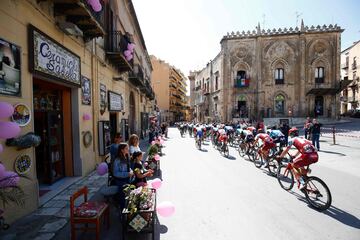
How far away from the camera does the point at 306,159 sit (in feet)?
17.7

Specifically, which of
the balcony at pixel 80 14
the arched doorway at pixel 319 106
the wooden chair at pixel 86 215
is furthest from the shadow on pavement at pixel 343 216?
the arched doorway at pixel 319 106

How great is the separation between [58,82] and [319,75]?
36500 millimetres

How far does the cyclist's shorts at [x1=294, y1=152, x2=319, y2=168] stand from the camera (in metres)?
5.34

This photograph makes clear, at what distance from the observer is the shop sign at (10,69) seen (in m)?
4.28

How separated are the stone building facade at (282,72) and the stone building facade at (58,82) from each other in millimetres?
26153

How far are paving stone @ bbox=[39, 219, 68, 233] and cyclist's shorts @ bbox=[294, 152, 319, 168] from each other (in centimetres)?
527

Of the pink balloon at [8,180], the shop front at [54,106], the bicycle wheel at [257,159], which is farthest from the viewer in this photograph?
the bicycle wheel at [257,159]

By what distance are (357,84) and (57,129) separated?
160 feet

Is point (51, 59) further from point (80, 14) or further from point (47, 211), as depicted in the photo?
point (47, 211)

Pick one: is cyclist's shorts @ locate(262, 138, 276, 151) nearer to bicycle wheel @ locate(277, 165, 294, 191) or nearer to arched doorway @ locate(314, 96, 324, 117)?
bicycle wheel @ locate(277, 165, 294, 191)

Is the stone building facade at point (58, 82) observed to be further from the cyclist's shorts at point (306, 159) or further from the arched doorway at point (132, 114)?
the arched doorway at point (132, 114)

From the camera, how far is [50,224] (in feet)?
14.8

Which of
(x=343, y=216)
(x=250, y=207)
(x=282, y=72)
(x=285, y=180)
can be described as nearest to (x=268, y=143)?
(x=285, y=180)

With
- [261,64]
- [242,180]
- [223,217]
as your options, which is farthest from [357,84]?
[223,217]
